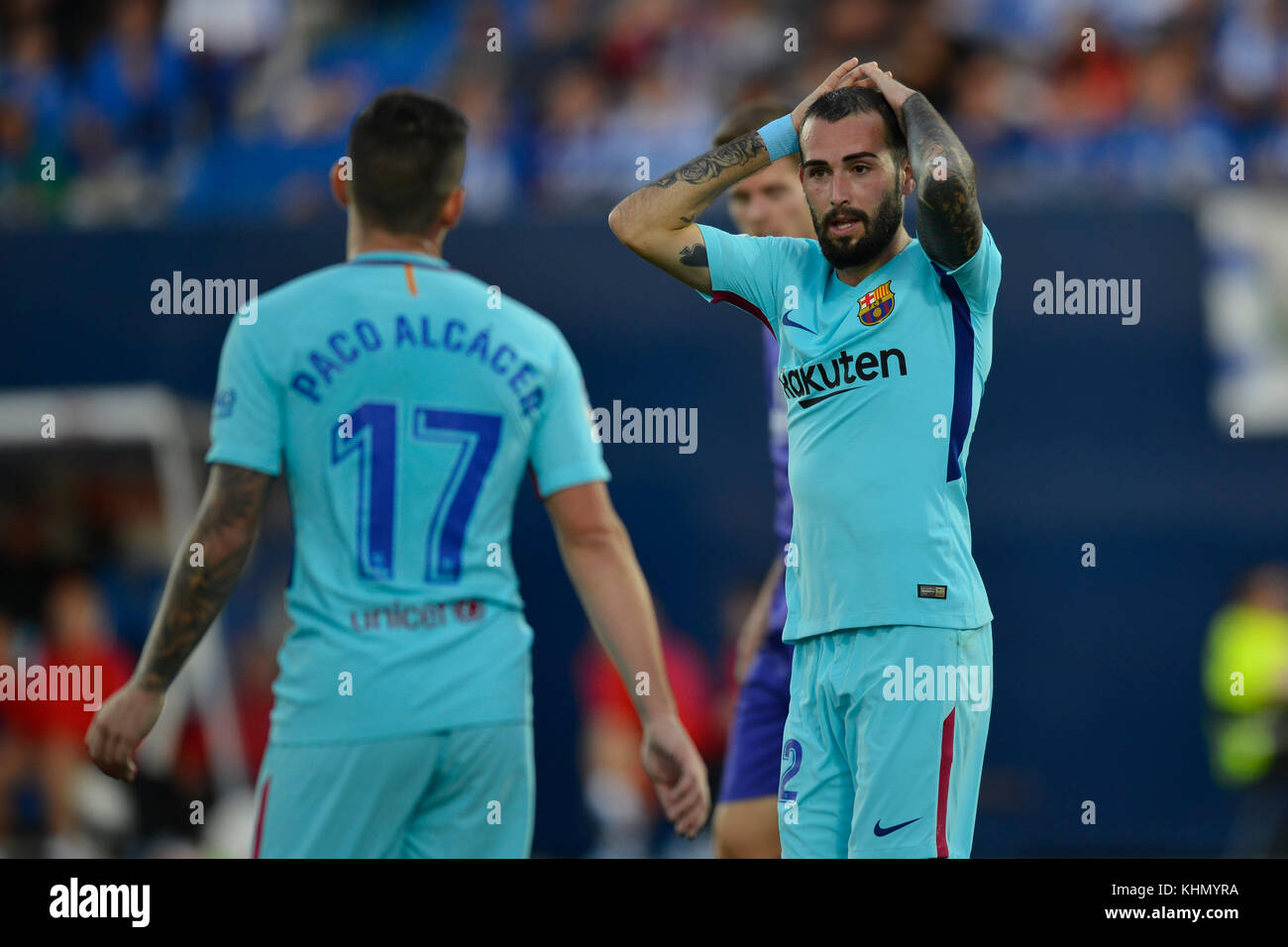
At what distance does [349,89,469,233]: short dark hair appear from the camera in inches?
151

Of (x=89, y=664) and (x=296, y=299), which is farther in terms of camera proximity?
(x=89, y=664)

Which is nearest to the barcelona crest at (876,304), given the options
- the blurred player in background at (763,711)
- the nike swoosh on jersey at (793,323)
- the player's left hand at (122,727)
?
the nike swoosh on jersey at (793,323)

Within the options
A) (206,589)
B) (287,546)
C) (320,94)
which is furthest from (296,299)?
(320,94)

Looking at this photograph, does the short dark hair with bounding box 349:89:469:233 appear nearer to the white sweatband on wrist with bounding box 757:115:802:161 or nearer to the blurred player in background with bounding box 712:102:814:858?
the white sweatband on wrist with bounding box 757:115:802:161

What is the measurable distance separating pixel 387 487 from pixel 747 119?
2.82 m

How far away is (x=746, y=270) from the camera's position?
4523 millimetres

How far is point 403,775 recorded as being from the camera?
355 cm

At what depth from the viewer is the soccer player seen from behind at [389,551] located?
3.56 metres

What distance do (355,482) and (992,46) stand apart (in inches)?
338

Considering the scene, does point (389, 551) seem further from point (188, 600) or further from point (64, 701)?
point (64, 701)

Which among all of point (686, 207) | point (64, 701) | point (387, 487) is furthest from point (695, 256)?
point (64, 701)

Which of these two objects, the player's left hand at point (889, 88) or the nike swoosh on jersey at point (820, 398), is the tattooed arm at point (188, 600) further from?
the player's left hand at point (889, 88)
